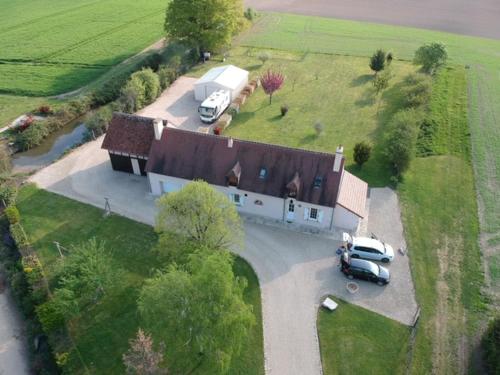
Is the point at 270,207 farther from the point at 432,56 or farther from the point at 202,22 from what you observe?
the point at 202,22

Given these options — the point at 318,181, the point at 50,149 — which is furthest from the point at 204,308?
the point at 50,149

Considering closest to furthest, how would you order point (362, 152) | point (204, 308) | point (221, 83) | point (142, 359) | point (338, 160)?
point (204, 308), point (142, 359), point (338, 160), point (362, 152), point (221, 83)

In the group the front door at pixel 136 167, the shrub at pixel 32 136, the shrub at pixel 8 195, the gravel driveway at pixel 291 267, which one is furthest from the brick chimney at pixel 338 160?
the shrub at pixel 32 136

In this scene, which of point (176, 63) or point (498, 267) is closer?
point (498, 267)

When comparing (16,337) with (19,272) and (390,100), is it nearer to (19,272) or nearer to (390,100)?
(19,272)

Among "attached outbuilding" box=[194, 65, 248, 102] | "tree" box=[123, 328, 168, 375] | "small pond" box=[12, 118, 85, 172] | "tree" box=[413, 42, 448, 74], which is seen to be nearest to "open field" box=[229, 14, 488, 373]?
"tree" box=[413, 42, 448, 74]

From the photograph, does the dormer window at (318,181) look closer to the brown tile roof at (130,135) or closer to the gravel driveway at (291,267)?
the gravel driveway at (291,267)

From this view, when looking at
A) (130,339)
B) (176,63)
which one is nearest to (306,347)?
(130,339)
